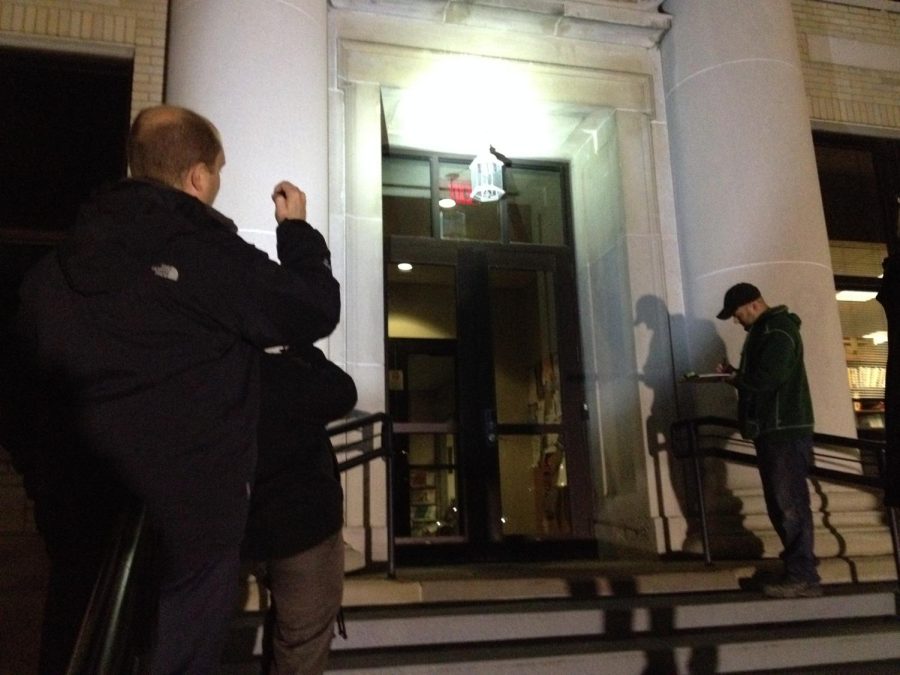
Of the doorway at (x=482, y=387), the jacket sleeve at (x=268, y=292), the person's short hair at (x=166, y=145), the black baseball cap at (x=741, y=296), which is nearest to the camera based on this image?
the jacket sleeve at (x=268, y=292)

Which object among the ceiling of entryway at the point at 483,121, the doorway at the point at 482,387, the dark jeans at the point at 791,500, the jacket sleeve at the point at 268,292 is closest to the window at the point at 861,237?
the ceiling of entryway at the point at 483,121

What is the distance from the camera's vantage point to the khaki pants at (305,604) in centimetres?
212

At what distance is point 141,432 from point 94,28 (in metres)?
6.27

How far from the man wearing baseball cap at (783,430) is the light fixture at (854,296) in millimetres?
3890

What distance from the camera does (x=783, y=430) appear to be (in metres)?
4.86

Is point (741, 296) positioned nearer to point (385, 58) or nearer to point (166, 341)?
point (385, 58)

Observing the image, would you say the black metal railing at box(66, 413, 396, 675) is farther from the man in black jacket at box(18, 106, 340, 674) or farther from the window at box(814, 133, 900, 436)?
the window at box(814, 133, 900, 436)

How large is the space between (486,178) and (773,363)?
350 cm

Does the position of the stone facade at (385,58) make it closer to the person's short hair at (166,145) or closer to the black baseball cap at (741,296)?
the black baseball cap at (741,296)

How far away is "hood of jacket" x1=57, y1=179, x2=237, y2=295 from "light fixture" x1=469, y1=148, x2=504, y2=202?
19.1 feet

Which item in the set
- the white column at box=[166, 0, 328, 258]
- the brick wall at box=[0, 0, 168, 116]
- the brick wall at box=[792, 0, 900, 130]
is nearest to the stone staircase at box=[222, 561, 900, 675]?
the white column at box=[166, 0, 328, 258]

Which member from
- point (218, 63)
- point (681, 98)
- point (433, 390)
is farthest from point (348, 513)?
point (681, 98)

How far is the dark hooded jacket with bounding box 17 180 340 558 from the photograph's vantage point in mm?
1666

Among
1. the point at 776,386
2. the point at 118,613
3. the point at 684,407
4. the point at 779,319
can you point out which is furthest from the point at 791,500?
the point at 118,613
